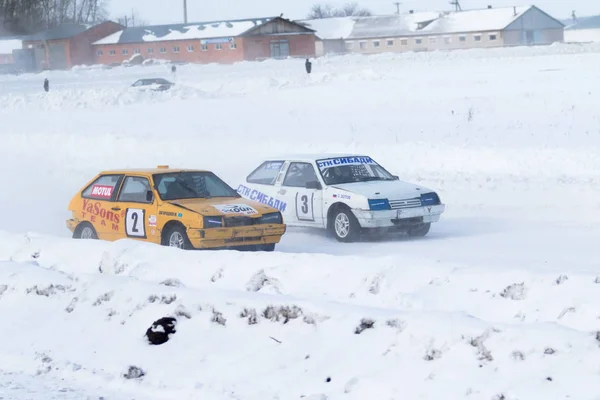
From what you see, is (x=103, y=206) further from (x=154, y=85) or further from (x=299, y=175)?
(x=154, y=85)

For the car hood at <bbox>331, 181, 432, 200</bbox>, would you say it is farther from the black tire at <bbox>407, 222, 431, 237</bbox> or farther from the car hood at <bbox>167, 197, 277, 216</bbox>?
the car hood at <bbox>167, 197, 277, 216</bbox>

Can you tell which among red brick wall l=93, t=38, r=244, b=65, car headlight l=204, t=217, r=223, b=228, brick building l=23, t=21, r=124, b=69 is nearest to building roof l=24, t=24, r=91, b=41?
brick building l=23, t=21, r=124, b=69

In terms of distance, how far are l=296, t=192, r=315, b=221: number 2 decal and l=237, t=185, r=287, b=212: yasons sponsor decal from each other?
280mm

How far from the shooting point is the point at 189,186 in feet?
44.2

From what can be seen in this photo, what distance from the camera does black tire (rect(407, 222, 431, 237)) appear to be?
1499 cm

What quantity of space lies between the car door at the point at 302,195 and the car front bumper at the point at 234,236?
208 centimetres

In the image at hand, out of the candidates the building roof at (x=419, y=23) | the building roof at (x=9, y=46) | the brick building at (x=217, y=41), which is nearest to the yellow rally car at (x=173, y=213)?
the brick building at (x=217, y=41)

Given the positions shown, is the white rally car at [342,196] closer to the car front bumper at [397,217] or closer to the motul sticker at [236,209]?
the car front bumper at [397,217]

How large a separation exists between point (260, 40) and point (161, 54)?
1074 centimetres

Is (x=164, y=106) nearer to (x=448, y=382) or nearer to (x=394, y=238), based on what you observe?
(x=394, y=238)

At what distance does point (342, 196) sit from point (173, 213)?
3.04m

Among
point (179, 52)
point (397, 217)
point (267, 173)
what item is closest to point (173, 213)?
point (397, 217)

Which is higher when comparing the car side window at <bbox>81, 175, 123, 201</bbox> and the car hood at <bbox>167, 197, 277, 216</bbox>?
the car side window at <bbox>81, 175, 123, 201</bbox>

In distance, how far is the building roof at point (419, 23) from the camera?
106 meters
